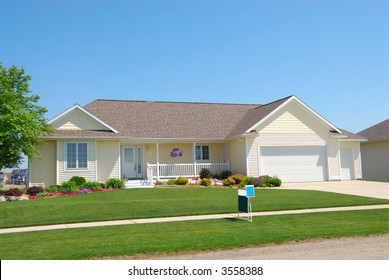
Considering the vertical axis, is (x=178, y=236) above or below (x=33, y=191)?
below

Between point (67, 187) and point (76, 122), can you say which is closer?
point (67, 187)

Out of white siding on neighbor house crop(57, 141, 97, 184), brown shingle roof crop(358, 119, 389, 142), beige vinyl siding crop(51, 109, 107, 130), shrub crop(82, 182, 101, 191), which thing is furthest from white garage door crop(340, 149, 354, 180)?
white siding on neighbor house crop(57, 141, 97, 184)

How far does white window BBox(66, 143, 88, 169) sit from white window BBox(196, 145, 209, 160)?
8.91m

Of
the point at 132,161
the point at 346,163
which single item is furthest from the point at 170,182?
the point at 346,163

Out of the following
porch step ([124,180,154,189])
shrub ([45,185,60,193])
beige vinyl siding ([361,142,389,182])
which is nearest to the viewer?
shrub ([45,185,60,193])

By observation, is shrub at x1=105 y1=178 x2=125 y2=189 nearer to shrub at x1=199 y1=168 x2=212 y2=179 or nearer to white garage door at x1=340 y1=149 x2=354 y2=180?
shrub at x1=199 y1=168 x2=212 y2=179

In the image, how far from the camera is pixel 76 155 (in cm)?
2391

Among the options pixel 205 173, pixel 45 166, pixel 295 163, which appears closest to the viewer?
pixel 45 166

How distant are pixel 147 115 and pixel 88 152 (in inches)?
294

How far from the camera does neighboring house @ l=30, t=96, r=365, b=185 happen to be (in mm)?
23906

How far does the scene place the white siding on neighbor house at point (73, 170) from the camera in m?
23.4

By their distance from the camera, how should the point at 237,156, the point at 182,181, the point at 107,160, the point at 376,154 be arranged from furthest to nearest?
the point at 376,154, the point at 237,156, the point at 182,181, the point at 107,160

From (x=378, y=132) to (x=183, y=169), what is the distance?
17246 millimetres

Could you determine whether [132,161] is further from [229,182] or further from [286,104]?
[286,104]
